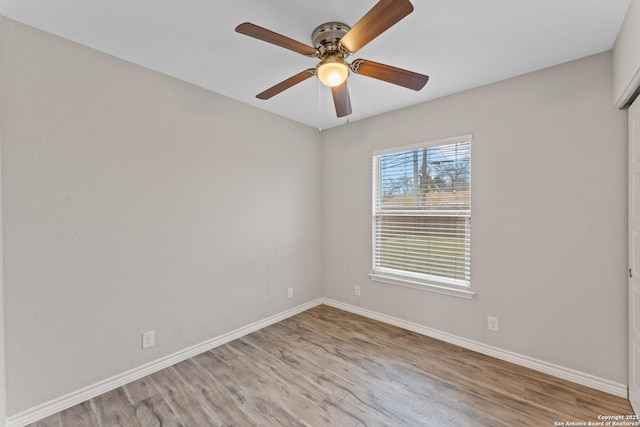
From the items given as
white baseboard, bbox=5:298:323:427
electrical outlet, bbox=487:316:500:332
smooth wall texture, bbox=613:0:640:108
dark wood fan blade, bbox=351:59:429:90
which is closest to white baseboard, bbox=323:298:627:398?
electrical outlet, bbox=487:316:500:332

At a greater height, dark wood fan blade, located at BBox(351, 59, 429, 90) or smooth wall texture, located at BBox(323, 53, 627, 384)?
dark wood fan blade, located at BBox(351, 59, 429, 90)

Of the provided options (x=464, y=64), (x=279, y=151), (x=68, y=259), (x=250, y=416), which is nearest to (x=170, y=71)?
(x=279, y=151)

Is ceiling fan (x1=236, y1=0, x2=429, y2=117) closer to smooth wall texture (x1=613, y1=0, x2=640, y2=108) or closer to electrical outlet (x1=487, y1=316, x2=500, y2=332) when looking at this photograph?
smooth wall texture (x1=613, y1=0, x2=640, y2=108)

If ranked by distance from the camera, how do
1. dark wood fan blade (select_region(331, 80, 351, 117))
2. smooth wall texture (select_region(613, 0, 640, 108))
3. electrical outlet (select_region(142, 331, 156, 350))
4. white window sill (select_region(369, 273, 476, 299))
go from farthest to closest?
1. white window sill (select_region(369, 273, 476, 299))
2. electrical outlet (select_region(142, 331, 156, 350))
3. dark wood fan blade (select_region(331, 80, 351, 117))
4. smooth wall texture (select_region(613, 0, 640, 108))

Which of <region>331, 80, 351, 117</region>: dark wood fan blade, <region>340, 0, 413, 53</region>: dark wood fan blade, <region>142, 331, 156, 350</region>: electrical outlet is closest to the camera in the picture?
<region>340, 0, 413, 53</region>: dark wood fan blade

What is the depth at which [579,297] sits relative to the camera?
206cm

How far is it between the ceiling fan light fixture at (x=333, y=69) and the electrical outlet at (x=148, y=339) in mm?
2366

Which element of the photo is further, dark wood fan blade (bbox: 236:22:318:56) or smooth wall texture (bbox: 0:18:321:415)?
smooth wall texture (bbox: 0:18:321:415)

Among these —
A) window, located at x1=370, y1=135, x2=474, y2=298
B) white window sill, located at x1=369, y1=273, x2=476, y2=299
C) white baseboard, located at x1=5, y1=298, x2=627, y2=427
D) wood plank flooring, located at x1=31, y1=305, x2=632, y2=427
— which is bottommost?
wood plank flooring, located at x1=31, y1=305, x2=632, y2=427

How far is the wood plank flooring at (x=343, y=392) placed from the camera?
5.66ft

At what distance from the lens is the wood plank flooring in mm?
1726

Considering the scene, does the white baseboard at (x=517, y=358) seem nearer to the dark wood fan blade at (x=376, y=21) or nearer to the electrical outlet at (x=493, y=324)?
the electrical outlet at (x=493, y=324)

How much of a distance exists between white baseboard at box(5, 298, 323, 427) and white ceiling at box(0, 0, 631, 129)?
240 cm

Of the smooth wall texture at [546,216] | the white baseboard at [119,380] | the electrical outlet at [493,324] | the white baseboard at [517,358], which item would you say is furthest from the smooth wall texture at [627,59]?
the white baseboard at [119,380]
